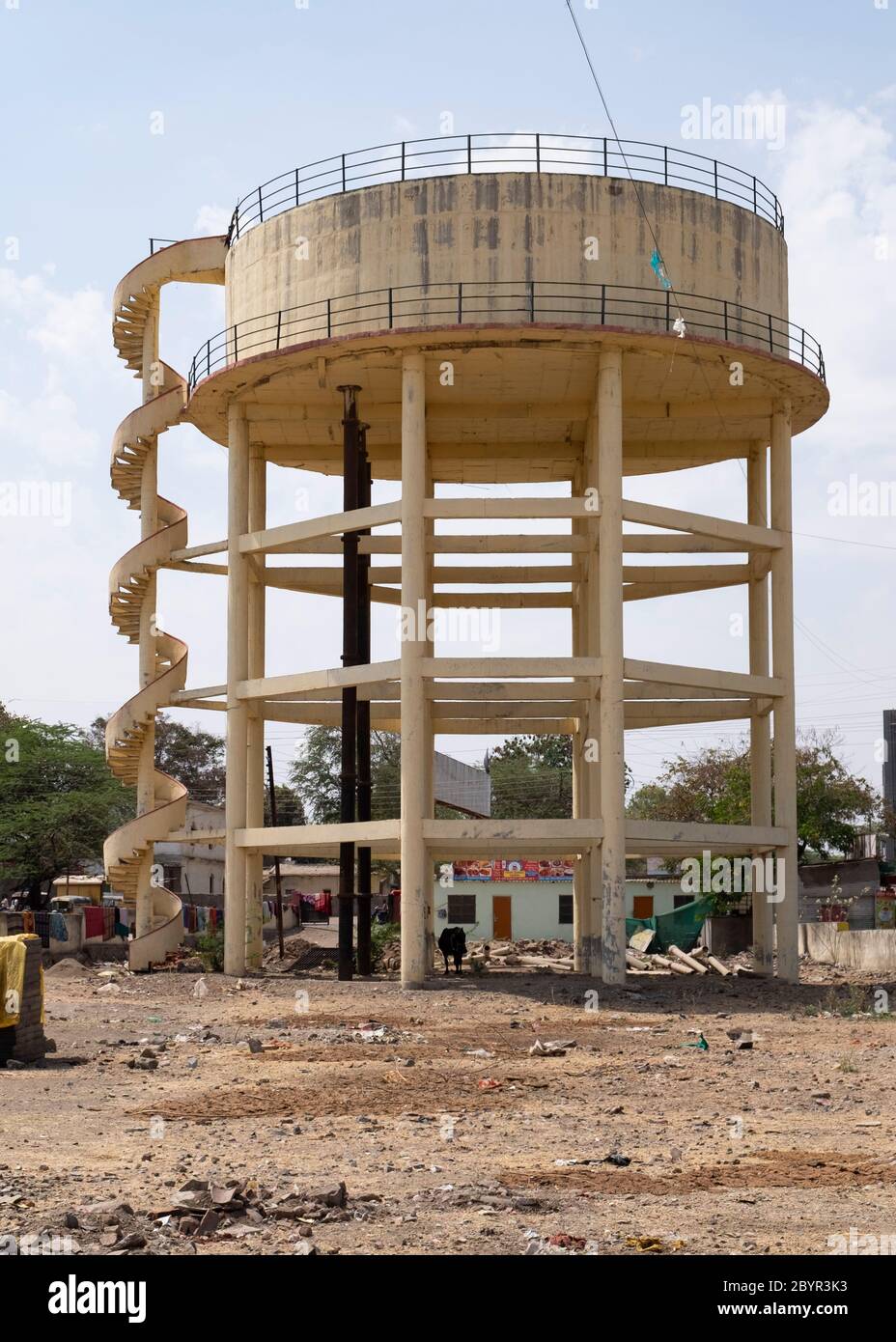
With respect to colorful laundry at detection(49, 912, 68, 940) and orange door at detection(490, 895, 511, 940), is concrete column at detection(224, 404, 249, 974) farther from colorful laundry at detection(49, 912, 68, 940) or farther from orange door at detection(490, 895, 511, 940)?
orange door at detection(490, 895, 511, 940)

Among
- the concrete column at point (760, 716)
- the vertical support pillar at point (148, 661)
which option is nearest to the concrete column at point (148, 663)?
the vertical support pillar at point (148, 661)

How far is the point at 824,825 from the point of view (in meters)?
55.5

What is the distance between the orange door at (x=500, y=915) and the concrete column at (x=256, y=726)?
21895 millimetres

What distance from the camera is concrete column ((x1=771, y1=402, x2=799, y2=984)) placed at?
33.1 metres

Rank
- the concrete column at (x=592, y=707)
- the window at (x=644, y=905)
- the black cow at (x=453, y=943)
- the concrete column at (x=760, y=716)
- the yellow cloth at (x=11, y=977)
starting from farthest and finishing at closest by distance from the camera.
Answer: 1. the window at (x=644, y=905)
2. the concrete column at (x=760, y=716)
3. the black cow at (x=453, y=943)
4. the concrete column at (x=592, y=707)
5. the yellow cloth at (x=11, y=977)

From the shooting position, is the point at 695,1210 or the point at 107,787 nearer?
the point at 695,1210

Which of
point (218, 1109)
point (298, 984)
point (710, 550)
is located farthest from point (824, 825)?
point (218, 1109)

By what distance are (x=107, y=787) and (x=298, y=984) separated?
1020 inches

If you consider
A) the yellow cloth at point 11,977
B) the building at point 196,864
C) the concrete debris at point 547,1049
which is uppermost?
the building at point 196,864

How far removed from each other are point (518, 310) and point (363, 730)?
9.55 m

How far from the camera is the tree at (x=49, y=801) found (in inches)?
2053

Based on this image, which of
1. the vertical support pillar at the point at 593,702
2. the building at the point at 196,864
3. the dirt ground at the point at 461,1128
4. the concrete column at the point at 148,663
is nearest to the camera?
the dirt ground at the point at 461,1128

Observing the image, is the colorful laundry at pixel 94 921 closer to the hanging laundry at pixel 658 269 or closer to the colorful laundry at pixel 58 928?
the colorful laundry at pixel 58 928
